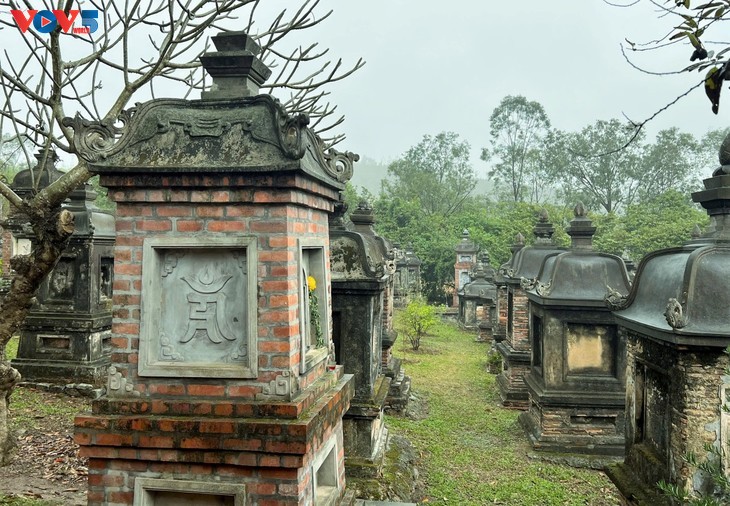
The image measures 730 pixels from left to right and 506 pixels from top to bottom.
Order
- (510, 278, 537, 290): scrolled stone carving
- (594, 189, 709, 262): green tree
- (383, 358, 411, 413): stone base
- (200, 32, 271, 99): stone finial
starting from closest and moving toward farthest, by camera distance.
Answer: (200, 32, 271, 99): stone finial → (510, 278, 537, 290): scrolled stone carving → (383, 358, 411, 413): stone base → (594, 189, 709, 262): green tree

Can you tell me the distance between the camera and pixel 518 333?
45.5 ft

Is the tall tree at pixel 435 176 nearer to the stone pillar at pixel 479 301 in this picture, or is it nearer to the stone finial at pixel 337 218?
the stone pillar at pixel 479 301

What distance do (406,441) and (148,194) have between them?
7744 millimetres

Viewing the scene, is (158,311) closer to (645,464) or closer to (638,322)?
(638,322)

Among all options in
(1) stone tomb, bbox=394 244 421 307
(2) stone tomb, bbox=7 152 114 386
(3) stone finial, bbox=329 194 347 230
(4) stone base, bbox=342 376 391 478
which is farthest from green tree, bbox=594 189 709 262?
(2) stone tomb, bbox=7 152 114 386

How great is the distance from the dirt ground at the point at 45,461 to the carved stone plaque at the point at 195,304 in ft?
12.3

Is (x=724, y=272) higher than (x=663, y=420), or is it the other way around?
(x=724, y=272)

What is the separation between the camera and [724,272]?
524cm

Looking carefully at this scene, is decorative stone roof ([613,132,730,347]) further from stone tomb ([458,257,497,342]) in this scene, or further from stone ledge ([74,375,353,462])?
stone tomb ([458,257,497,342])

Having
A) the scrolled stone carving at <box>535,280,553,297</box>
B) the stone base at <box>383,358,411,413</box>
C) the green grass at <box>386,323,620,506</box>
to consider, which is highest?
the scrolled stone carving at <box>535,280,553,297</box>

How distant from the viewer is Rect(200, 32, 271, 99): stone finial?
4.02 m

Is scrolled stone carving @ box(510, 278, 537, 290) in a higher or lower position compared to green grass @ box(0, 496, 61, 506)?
higher

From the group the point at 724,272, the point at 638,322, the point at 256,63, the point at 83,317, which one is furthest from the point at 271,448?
the point at 83,317

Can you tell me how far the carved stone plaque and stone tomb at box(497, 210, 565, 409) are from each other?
10853 mm
